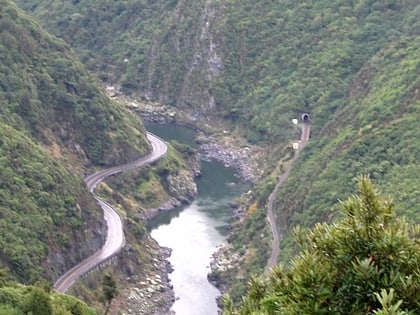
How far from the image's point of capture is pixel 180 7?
512 ft

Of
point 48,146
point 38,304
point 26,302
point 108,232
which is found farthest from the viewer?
point 48,146

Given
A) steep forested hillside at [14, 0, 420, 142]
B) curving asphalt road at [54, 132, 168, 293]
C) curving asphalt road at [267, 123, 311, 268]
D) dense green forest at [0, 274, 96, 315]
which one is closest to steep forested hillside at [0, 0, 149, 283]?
curving asphalt road at [54, 132, 168, 293]

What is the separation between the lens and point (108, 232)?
281ft

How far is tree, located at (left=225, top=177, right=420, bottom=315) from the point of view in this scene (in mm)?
13344

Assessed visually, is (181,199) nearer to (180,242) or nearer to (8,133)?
(180,242)

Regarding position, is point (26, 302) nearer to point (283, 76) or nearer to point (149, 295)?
point (149, 295)

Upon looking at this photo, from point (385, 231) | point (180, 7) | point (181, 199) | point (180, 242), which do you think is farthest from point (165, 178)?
point (385, 231)

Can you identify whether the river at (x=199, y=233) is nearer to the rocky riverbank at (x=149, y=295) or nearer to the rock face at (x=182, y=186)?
the rocky riverbank at (x=149, y=295)

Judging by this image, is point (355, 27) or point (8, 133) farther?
point (355, 27)

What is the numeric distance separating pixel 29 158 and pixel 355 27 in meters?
70.4

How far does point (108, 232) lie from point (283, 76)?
59879 mm

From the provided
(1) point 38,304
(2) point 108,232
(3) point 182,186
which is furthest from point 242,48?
(1) point 38,304

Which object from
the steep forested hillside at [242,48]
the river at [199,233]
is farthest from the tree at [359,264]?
the steep forested hillside at [242,48]

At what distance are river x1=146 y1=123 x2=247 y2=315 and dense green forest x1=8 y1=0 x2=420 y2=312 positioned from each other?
314cm
